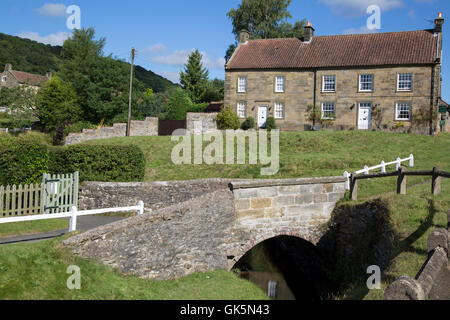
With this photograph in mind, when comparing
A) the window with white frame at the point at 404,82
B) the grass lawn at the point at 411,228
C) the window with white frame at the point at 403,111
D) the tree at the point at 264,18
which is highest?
the tree at the point at 264,18

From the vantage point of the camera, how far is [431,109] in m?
30.7

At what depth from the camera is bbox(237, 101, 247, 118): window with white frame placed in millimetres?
36688

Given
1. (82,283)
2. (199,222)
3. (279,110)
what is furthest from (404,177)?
(279,110)

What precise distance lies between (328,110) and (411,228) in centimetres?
2562

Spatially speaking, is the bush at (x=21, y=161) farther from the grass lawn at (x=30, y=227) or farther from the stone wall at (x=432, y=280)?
the stone wall at (x=432, y=280)

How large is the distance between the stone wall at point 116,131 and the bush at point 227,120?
6.34 metres

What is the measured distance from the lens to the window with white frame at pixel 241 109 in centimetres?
3669

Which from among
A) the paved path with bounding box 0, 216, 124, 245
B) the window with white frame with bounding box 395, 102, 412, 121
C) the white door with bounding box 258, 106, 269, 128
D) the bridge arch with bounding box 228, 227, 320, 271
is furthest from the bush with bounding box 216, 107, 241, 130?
the bridge arch with bounding box 228, 227, 320, 271

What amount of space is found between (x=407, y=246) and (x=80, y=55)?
5689cm

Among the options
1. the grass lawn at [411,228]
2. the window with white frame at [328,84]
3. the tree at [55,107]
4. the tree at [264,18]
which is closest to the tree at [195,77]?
the tree at [264,18]

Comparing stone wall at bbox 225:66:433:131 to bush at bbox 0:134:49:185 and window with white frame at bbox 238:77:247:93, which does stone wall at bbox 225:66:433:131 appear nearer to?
window with white frame at bbox 238:77:247:93

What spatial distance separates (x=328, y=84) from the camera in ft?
112

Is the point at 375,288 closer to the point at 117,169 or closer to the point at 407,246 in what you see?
the point at 407,246
